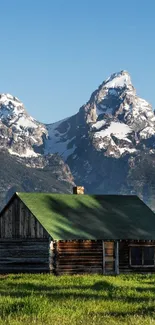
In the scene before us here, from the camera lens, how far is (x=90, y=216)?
5562cm

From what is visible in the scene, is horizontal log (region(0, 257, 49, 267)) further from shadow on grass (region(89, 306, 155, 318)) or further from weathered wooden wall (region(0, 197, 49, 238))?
shadow on grass (region(89, 306, 155, 318))

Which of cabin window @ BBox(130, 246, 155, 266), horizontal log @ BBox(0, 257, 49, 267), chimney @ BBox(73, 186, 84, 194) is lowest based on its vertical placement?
horizontal log @ BBox(0, 257, 49, 267)

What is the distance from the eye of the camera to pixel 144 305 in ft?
67.7

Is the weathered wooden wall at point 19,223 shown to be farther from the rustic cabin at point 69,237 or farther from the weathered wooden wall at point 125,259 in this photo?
the weathered wooden wall at point 125,259

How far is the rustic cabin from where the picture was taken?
51.5m

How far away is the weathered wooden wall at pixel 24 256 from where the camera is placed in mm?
51406

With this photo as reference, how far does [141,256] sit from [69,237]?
27.4 feet

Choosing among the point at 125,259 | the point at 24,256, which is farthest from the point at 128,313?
the point at 125,259

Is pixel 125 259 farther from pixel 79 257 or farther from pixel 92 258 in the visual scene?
pixel 79 257

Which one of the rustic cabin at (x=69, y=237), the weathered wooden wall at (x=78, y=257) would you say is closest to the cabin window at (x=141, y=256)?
the rustic cabin at (x=69, y=237)

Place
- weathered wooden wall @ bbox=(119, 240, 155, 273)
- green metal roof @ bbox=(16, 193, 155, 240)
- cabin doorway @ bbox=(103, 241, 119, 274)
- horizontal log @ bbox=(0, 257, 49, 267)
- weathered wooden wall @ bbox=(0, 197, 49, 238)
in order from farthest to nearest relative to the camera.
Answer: weathered wooden wall @ bbox=(119, 240, 155, 273) < cabin doorway @ bbox=(103, 241, 119, 274) < green metal roof @ bbox=(16, 193, 155, 240) < weathered wooden wall @ bbox=(0, 197, 49, 238) < horizontal log @ bbox=(0, 257, 49, 267)

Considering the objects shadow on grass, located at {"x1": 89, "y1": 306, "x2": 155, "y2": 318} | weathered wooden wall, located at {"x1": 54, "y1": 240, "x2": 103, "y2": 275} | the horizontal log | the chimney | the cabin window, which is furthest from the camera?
the chimney

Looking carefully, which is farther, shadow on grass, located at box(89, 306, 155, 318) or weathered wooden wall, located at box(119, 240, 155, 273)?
weathered wooden wall, located at box(119, 240, 155, 273)

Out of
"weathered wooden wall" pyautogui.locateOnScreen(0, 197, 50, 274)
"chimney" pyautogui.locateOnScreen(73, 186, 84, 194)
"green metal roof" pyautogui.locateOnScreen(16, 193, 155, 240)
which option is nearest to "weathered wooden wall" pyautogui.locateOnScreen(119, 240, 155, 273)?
"green metal roof" pyautogui.locateOnScreen(16, 193, 155, 240)
